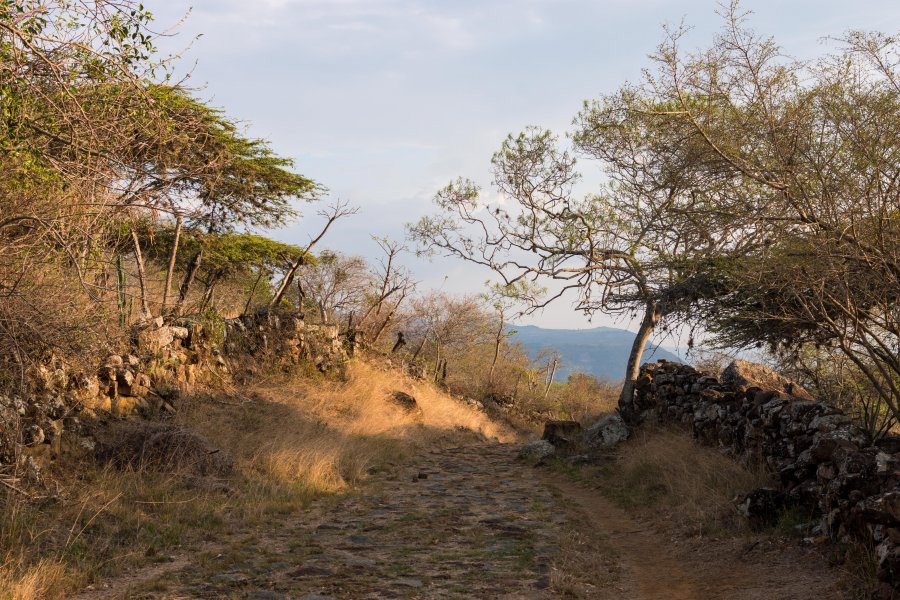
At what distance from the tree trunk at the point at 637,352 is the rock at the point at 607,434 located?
5.35 ft

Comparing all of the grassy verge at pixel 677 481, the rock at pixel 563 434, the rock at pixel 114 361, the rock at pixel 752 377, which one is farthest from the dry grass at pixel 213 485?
the rock at pixel 752 377

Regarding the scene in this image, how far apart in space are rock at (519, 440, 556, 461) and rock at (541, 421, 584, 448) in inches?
11.3

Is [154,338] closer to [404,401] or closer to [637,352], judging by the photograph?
[404,401]

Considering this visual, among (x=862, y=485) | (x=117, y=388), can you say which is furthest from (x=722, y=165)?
(x=117, y=388)

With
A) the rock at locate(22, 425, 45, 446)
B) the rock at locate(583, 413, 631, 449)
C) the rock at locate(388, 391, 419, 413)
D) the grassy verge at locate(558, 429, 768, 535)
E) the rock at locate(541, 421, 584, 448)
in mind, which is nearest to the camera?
the rock at locate(22, 425, 45, 446)

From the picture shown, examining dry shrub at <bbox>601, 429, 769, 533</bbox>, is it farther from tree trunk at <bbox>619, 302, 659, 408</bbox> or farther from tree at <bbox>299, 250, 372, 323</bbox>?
tree at <bbox>299, 250, 372, 323</bbox>

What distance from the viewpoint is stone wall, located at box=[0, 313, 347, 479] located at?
328 inches

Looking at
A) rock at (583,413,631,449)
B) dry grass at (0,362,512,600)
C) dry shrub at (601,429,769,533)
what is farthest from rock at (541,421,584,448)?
dry grass at (0,362,512,600)

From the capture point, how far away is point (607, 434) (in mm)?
16734

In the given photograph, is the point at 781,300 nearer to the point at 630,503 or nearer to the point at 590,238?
the point at 630,503

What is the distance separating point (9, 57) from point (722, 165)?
8864 mm

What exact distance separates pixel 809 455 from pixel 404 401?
12941 mm

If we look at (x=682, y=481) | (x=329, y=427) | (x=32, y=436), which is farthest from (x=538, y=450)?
(x=32, y=436)

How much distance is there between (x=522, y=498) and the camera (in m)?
11.5
